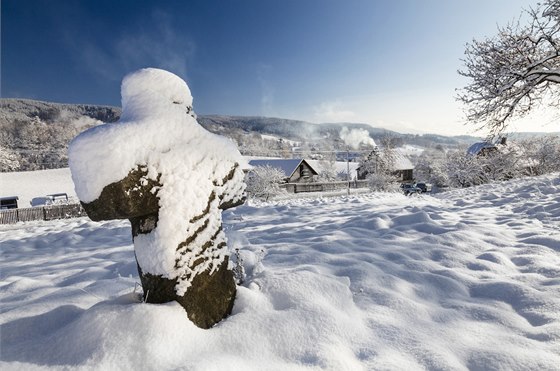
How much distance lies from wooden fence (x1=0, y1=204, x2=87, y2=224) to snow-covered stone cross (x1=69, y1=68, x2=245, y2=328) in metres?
19.3

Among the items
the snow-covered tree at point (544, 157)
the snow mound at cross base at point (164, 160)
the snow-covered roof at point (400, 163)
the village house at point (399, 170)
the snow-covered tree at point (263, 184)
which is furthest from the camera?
the snow-covered roof at point (400, 163)

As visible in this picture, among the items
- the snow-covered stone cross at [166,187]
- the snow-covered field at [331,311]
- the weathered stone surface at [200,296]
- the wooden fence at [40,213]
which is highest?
the snow-covered stone cross at [166,187]

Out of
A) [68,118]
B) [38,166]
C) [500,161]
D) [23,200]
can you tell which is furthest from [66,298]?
[68,118]

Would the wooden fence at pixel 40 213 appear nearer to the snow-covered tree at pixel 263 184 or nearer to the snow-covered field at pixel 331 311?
the snow-covered tree at pixel 263 184

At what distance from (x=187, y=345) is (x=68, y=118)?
109 m

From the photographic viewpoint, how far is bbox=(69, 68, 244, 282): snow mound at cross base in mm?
1885

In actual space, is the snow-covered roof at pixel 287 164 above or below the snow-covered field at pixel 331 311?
above

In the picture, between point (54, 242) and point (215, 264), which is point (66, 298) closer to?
point (215, 264)

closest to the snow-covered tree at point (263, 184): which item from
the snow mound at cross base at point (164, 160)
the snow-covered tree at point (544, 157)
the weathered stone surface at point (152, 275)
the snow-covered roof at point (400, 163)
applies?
the snow mound at cross base at point (164, 160)

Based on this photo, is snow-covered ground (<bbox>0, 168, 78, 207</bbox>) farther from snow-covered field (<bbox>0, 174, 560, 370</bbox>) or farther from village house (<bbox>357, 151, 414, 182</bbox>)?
village house (<bbox>357, 151, 414, 182</bbox>)

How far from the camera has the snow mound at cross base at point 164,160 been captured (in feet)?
6.18

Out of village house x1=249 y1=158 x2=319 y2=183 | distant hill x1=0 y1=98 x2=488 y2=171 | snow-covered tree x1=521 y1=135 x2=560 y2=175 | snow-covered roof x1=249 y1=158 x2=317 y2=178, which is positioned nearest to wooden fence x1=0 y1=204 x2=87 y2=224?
distant hill x1=0 y1=98 x2=488 y2=171

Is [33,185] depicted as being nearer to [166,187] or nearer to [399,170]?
[166,187]

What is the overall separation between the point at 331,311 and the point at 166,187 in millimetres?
1587
